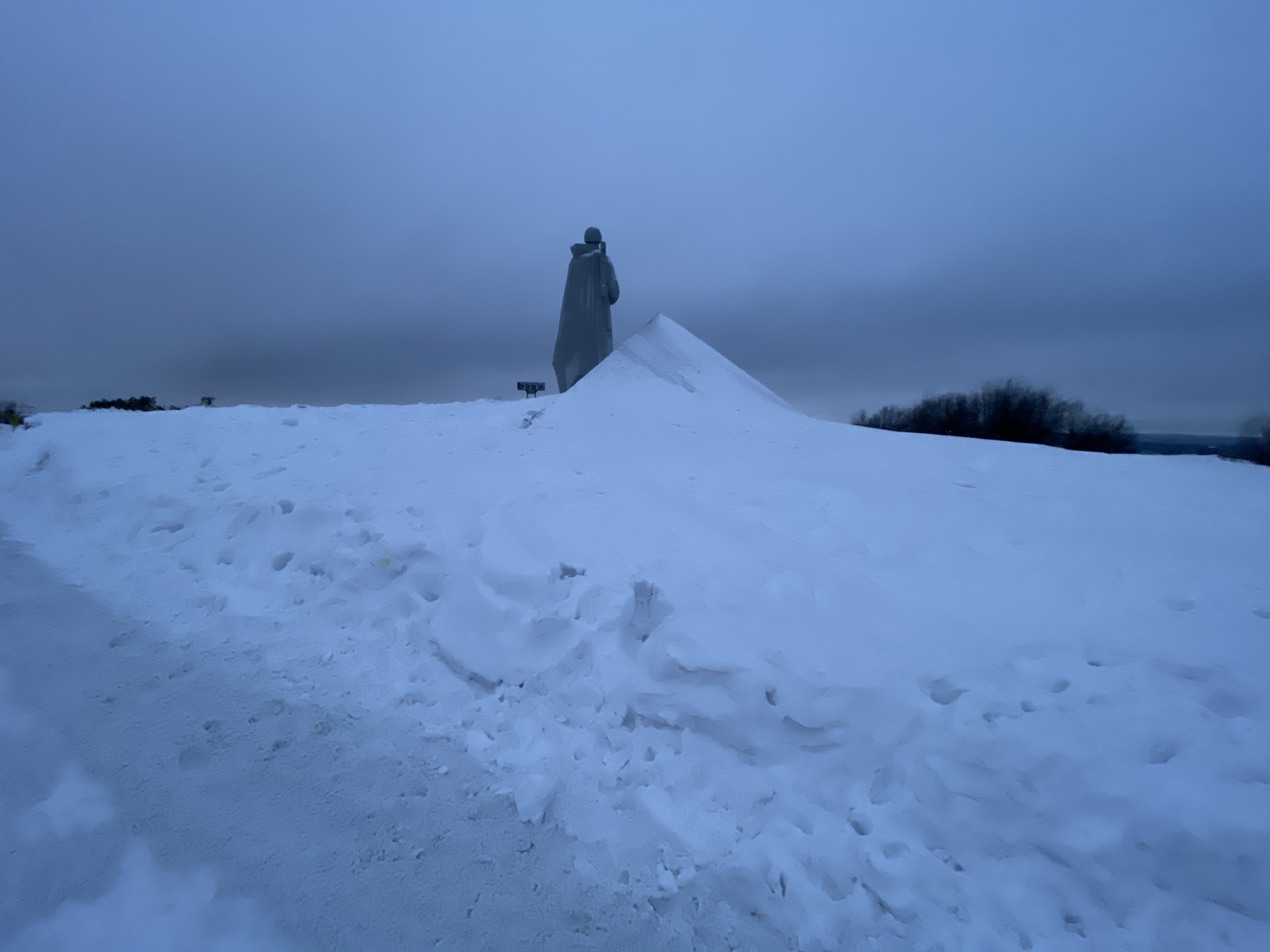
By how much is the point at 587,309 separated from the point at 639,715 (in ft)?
33.0

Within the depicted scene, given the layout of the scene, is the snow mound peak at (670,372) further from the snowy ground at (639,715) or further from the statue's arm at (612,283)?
the snowy ground at (639,715)

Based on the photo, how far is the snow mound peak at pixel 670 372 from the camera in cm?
1035

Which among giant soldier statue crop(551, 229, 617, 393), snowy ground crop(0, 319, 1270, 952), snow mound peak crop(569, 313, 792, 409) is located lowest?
snowy ground crop(0, 319, 1270, 952)

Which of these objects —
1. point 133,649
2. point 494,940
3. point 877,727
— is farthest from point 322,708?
point 877,727

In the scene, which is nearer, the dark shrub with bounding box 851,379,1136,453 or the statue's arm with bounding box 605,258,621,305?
the statue's arm with bounding box 605,258,621,305

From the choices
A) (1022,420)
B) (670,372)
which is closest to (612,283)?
(670,372)

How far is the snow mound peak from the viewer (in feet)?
34.0

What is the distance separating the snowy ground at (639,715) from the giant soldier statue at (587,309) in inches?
244

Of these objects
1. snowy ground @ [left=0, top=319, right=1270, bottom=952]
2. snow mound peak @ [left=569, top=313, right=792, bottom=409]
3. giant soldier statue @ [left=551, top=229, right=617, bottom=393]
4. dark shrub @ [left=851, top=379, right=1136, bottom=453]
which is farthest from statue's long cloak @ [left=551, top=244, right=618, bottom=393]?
dark shrub @ [left=851, top=379, right=1136, bottom=453]

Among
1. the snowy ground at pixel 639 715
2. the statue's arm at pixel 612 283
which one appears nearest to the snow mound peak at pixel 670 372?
the statue's arm at pixel 612 283

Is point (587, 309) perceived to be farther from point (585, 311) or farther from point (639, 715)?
point (639, 715)

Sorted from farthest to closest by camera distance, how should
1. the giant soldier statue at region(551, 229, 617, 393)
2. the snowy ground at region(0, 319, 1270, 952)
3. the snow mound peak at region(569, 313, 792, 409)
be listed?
the giant soldier statue at region(551, 229, 617, 393) < the snow mound peak at region(569, 313, 792, 409) < the snowy ground at region(0, 319, 1270, 952)

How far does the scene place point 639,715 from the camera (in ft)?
12.6

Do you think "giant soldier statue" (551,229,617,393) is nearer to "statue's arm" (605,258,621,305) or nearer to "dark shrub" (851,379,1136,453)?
"statue's arm" (605,258,621,305)
